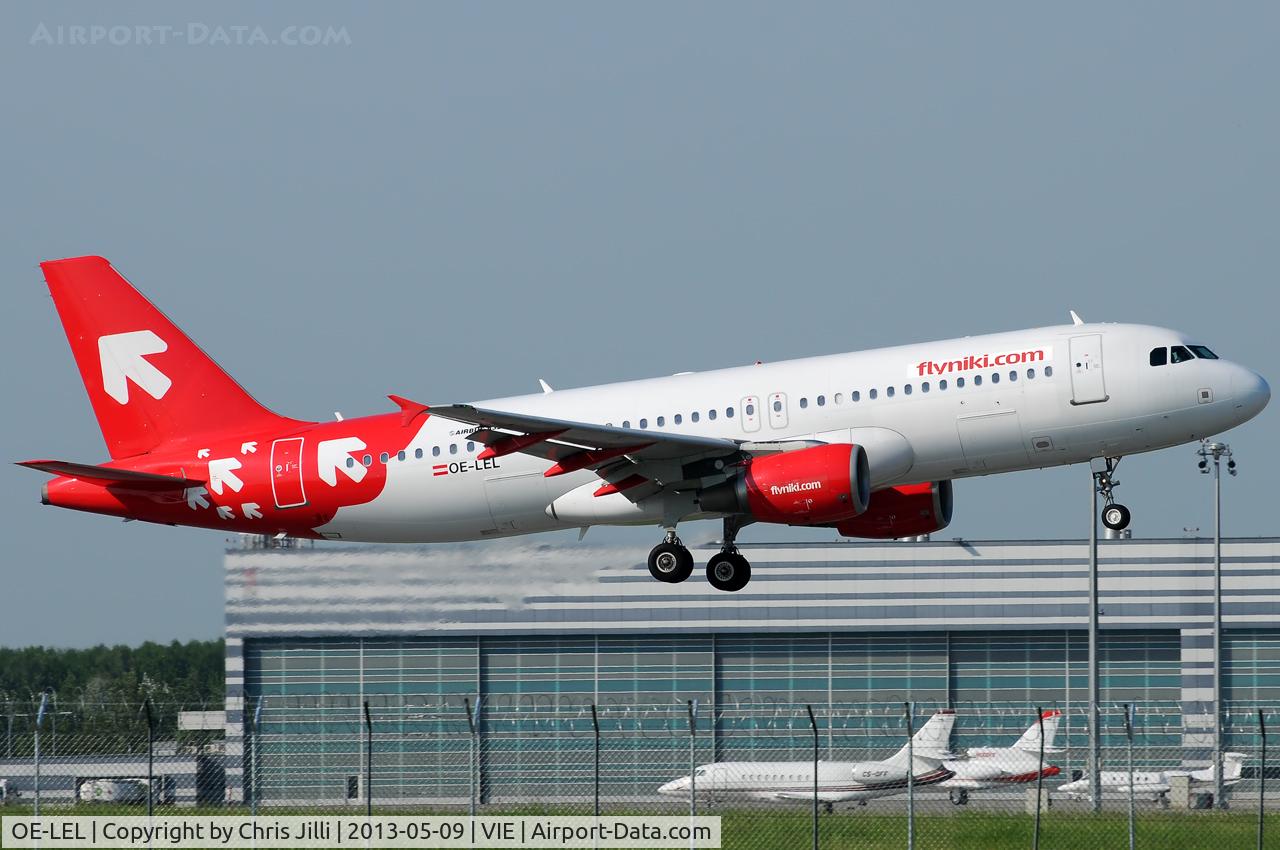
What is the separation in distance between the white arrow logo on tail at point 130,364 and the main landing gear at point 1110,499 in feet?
63.9

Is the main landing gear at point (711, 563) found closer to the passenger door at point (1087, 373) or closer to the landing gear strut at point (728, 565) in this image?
the landing gear strut at point (728, 565)

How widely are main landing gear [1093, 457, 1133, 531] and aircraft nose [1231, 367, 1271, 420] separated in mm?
2390

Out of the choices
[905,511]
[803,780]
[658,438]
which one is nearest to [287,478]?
[658,438]

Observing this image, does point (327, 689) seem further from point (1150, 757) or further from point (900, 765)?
point (1150, 757)

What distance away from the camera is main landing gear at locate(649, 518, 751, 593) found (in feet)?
118

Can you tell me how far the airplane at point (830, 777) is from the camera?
37000mm

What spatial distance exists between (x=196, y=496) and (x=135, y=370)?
3944 millimetres

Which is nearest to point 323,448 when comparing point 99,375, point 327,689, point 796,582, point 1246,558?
point 99,375

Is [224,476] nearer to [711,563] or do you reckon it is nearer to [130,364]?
[130,364]

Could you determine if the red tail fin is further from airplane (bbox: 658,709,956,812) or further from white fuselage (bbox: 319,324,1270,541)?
airplane (bbox: 658,709,956,812)

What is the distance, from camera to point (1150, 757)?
3178cm

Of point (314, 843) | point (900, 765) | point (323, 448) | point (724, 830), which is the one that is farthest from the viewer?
point (900, 765)

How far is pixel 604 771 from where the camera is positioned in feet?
113

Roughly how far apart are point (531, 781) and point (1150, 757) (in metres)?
11.1
